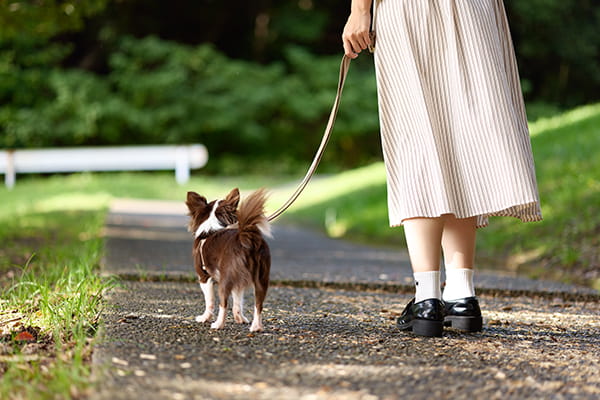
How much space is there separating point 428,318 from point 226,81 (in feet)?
68.5

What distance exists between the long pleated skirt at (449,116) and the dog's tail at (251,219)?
0.52m

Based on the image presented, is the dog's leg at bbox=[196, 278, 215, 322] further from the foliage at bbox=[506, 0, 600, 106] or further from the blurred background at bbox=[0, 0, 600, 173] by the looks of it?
the foliage at bbox=[506, 0, 600, 106]

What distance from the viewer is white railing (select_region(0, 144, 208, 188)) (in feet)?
64.2

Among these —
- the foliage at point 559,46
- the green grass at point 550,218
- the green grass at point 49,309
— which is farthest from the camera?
the foliage at point 559,46

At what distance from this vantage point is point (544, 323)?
10.4ft

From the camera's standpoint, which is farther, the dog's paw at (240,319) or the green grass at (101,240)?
the dog's paw at (240,319)

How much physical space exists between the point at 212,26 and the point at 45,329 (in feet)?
77.1

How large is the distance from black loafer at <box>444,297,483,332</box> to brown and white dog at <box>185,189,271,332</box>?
73 centimetres

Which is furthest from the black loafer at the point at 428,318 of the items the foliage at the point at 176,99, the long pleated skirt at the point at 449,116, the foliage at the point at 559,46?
the foliage at the point at 559,46

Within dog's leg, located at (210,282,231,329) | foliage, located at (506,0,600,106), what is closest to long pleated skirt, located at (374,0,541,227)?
dog's leg, located at (210,282,231,329)

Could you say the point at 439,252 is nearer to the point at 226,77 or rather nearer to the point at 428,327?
the point at 428,327

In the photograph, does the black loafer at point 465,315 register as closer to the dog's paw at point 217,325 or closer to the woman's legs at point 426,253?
the woman's legs at point 426,253

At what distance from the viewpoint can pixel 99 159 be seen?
1983cm

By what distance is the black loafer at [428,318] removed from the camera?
2.70m
